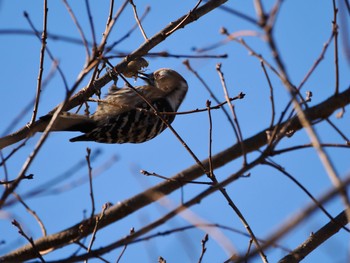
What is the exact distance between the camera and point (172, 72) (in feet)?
22.4

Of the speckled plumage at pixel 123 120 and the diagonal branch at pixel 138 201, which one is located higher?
the speckled plumage at pixel 123 120

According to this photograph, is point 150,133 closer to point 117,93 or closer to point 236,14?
point 117,93

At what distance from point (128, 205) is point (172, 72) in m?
2.30

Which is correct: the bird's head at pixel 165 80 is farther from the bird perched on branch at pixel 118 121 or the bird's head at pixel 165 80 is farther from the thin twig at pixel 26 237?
the thin twig at pixel 26 237

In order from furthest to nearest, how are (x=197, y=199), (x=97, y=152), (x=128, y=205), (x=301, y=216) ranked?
(x=128, y=205)
(x=97, y=152)
(x=197, y=199)
(x=301, y=216)

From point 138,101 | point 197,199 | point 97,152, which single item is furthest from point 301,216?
point 138,101

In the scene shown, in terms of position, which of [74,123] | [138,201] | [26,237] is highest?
[74,123]

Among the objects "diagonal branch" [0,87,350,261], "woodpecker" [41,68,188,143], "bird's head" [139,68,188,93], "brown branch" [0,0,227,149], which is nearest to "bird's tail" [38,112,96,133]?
"woodpecker" [41,68,188,143]

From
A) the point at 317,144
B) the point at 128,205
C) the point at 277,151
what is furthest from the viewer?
the point at 128,205

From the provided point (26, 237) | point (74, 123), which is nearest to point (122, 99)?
point (74, 123)

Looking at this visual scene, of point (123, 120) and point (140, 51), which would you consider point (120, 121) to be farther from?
point (140, 51)

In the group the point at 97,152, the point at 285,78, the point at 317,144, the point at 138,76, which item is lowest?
the point at 317,144

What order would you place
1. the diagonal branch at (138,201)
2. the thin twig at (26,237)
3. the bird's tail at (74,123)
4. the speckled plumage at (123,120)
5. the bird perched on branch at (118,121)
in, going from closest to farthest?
the thin twig at (26,237), the diagonal branch at (138,201), the bird's tail at (74,123), the bird perched on branch at (118,121), the speckled plumage at (123,120)

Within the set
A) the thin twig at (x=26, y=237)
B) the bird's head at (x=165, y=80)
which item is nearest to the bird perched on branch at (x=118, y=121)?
the bird's head at (x=165, y=80)
